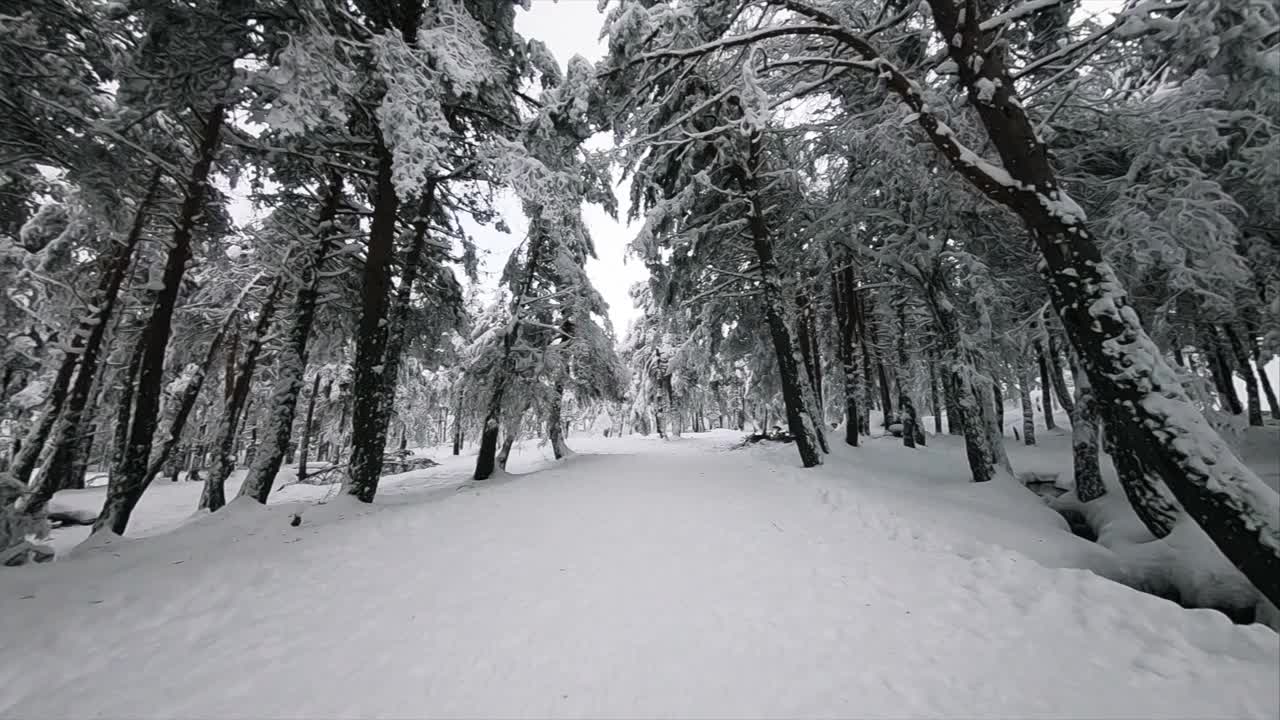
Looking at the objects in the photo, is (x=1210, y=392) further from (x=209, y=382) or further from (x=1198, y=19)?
(x=209, y=382)

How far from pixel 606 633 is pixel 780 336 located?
8.02 meters

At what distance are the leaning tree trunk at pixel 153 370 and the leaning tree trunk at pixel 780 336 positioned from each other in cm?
1001

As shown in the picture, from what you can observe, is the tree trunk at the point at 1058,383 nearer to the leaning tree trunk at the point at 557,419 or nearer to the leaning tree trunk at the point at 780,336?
the leaning tree trunk at the point at 780,336

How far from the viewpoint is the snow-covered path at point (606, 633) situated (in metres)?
2.52

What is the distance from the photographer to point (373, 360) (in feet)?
24.7

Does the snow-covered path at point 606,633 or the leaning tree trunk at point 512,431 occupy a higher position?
the leaning tree trunk at point 512,431

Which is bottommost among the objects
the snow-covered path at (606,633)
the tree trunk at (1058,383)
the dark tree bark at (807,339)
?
the snow-covered path at (606,633)

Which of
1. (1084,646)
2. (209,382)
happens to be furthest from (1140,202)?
(209,382)

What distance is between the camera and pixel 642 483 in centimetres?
879

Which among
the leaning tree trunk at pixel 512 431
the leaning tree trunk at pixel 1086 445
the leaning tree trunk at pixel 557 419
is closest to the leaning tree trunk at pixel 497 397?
the leaning tree trunk at pixel 512 431

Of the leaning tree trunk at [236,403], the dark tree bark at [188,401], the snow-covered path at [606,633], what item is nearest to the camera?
the snow-covered path at [606,633]

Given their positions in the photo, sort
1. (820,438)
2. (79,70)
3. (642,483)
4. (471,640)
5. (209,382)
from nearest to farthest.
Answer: (471,640) < (79,70) < (642,483) < (820,438) < (209,382)

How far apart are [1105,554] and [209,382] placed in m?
25.2

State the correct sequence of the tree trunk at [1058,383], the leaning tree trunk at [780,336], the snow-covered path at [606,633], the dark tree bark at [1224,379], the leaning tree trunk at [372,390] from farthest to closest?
the dark tree bark at [1224,379] < the leaning tree trunk at [780,336] < the tree trunk at [1058,383] < the leaning tree trunk at [372,390] < the snow-covered path at [606,633]
